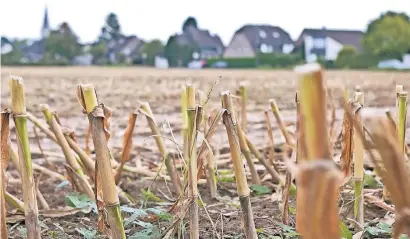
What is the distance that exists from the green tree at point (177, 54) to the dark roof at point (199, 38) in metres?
7.14

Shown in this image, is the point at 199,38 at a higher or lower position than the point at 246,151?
higher

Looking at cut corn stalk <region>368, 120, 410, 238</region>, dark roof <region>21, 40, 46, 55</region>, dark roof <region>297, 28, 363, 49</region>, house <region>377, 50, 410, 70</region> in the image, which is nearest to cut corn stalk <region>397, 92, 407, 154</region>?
cut corn stalk <region>368, 120, 410, 238</region>

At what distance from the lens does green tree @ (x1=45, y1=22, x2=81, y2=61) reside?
67062 mm

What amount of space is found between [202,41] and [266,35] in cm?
880

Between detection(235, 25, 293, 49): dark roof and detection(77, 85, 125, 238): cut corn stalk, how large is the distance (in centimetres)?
6780

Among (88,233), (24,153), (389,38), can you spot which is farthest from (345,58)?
(24,153)

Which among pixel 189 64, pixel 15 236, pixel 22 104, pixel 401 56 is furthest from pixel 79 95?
pixel 189 64

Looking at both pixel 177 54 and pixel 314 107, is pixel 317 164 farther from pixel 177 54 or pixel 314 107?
pixel 177 54

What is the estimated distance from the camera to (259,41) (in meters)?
68.8

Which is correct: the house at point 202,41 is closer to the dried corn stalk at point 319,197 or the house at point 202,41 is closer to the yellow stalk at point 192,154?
the yellow stalk at point 192,154

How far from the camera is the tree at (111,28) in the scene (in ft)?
289

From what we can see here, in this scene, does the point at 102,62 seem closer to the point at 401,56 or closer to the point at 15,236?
the point at 401,56

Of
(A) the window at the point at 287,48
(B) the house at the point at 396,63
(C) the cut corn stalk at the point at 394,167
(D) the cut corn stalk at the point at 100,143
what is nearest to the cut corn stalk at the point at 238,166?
(D) the cut corn stalk at the point at 100,143

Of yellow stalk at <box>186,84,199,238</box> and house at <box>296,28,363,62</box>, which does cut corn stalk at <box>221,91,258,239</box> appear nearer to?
yellow stalk at <box>186,84,199,238</box>
